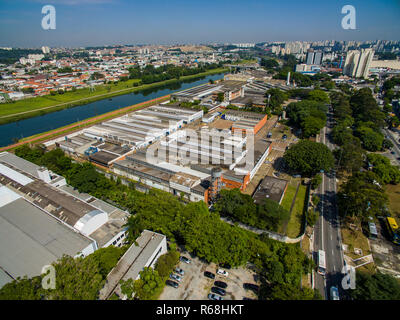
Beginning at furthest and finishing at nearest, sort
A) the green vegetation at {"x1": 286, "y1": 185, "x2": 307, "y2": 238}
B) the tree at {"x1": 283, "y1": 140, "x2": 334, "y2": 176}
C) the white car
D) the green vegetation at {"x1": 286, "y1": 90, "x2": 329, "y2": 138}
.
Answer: the green vegetation at {"x1": 286, "y1": 90, "x2": 329, "y2": 138}, the tree at {"x1": 283, "y1": 140, "x2": 334, "y2": 176}, the green vegetation at {"x1": 286, "y1": 185, "x2": 307, "y2": 238}, the white car

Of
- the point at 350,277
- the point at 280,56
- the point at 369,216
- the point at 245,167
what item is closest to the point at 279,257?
the point at 350,277

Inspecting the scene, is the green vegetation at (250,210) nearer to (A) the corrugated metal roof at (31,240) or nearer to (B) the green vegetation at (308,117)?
(A) the corrugated metal roof at (31,240)

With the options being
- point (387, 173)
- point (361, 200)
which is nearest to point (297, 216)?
point (361, 200)

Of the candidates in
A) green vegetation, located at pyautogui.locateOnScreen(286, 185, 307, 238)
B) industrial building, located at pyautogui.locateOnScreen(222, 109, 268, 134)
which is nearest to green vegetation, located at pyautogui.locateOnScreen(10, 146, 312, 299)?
green vegetation, located at pyautogui.locateOnScreen(286, 185, 307, 238)

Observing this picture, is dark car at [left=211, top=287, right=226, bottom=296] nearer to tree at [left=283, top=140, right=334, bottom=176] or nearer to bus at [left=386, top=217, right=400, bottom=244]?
bus at [left=386, top=217, right=400, bottom=244]
